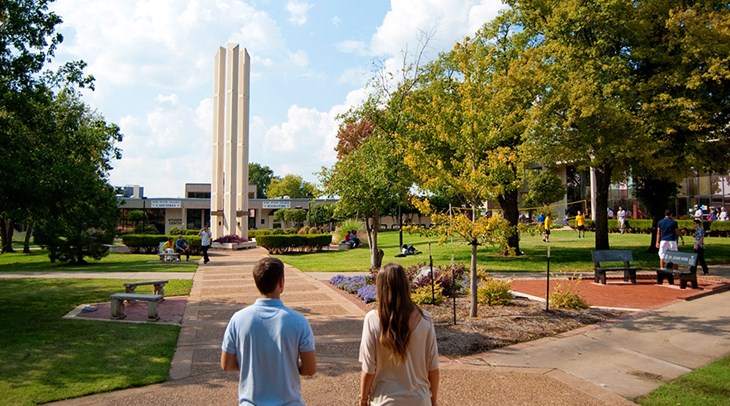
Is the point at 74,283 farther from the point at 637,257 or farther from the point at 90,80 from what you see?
the point at 637,257

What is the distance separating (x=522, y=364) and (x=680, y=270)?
28.6 ft

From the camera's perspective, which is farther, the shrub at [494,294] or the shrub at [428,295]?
the shrub at [428,295]

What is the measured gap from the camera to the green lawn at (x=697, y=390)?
5.08 metres

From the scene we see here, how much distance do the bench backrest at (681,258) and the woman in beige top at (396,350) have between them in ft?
38.4

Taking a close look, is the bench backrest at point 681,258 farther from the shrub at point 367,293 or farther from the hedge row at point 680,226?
the hedge row at point 680,226

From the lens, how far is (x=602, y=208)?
61.6 ft

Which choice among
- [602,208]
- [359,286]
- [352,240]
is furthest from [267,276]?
[352,240]

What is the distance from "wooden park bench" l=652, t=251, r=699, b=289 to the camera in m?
11.9

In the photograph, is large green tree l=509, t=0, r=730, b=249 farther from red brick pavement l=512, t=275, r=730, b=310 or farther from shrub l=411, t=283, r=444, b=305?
shrub l=411, t=283, r=444, b=305

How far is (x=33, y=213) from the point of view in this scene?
10.6 metres

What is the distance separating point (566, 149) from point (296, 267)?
11.1 metres

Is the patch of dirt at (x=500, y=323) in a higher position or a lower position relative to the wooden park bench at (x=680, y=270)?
lower

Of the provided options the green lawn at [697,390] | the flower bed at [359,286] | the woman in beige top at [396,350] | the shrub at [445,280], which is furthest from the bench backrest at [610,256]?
the woman in beige top at [396,350]

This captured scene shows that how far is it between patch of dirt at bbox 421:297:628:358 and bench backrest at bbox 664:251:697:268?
3.83 metres
